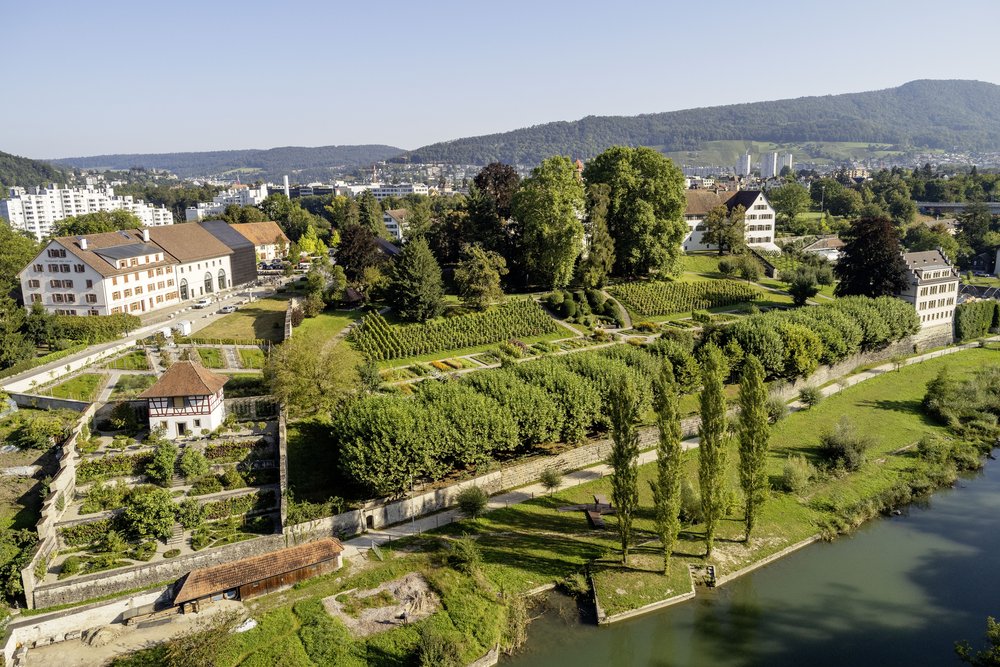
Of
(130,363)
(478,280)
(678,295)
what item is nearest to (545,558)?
(478,280)

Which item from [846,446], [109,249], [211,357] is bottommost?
[846,446]

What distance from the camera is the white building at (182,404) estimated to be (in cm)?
3828

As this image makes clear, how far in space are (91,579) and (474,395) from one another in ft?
63.6

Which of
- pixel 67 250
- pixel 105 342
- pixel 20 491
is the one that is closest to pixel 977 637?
pixel 20 491

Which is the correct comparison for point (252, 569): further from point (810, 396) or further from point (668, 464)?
point (810, 396)

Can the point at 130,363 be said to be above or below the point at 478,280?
below

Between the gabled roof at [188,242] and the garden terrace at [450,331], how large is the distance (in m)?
26.0

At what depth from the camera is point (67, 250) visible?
57.6 metres

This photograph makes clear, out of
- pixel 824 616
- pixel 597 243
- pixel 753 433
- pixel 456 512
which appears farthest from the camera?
pixel 597 243

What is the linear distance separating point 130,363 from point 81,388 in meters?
4.55

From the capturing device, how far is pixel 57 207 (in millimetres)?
190375

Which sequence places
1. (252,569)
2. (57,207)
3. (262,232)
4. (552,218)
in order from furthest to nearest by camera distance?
(57,207)
(262,232)
(552,218)
(252,569)

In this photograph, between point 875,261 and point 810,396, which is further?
point 875,261

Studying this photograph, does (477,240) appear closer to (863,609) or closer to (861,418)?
(861,418)
